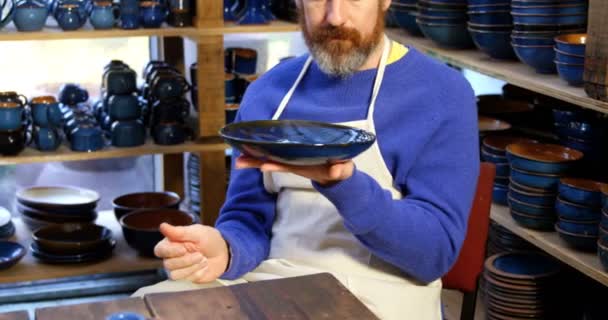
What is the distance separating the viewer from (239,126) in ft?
5.99

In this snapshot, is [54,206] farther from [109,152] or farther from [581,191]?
[581,191]

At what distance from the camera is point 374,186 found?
176 centimetres

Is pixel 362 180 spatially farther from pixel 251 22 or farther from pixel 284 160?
pixel 251 22

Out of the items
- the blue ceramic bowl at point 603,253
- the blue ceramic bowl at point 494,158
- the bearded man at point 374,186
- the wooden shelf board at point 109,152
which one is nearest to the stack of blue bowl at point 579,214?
the blue ceramic bowl at point 603,253

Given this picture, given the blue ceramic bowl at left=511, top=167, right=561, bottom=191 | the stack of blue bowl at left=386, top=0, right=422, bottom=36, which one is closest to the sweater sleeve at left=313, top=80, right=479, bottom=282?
the blue ceramic bowl at left=511, top=167, right=561, bottom=191

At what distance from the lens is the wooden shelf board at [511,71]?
95.2 inches

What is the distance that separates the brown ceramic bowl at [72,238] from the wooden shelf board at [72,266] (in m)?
0.05

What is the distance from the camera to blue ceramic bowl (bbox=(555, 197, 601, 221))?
252cm

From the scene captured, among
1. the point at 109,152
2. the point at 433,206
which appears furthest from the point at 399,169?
the point at 109,152

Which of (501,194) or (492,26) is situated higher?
(492,26)

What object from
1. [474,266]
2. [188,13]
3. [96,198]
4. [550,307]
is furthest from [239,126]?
[96,198]

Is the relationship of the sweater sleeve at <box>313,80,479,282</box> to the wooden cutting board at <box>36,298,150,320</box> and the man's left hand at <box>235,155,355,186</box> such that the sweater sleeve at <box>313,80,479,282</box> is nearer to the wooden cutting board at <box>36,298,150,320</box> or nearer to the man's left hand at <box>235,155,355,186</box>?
the man's left hand at <box>235,155,355,186</box>

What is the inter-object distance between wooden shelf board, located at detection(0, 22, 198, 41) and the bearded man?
1166mm

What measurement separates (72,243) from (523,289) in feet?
4.84
